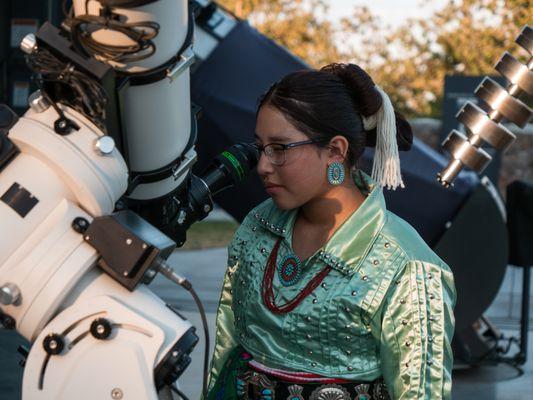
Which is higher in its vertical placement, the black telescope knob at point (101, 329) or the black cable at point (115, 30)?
the black cable at point (115, 30)

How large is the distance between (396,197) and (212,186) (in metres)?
3.27

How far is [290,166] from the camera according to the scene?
2355 mm

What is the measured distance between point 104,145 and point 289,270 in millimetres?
683

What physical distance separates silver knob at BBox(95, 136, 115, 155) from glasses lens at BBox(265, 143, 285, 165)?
1.75ft

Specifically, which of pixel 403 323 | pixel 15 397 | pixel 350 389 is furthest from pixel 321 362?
pixel 15 397

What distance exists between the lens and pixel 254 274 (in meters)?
2.44

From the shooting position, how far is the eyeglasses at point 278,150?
2350 millimetres

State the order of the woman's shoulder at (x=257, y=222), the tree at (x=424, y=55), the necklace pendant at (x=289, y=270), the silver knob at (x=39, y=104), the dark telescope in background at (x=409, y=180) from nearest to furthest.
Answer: the silver knob at (x=39, y=104), the necklace pendant at (x=289, y=270), the woman's shoulder at (x=257, y=222), the dark telescope in background at (x=409, y=180), the tree at (x=424, y=55)

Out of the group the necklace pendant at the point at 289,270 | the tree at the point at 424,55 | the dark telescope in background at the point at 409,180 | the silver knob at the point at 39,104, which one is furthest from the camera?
the tree at the point at 424,55

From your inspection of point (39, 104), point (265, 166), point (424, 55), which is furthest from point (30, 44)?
point (424, 55)

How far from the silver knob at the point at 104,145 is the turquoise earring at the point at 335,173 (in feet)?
2.20

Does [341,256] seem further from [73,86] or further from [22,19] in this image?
[22,19]

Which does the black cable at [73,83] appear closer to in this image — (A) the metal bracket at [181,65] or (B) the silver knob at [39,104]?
(B) the silver knob at [39,104]

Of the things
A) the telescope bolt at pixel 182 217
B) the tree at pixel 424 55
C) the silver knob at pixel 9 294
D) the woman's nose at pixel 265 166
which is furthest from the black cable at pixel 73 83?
the tree at pixel 424 55
